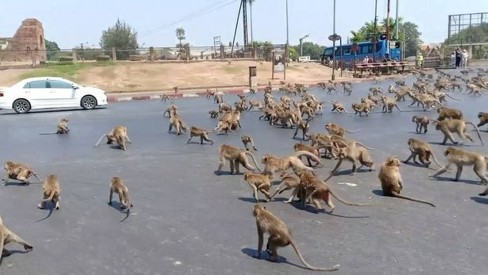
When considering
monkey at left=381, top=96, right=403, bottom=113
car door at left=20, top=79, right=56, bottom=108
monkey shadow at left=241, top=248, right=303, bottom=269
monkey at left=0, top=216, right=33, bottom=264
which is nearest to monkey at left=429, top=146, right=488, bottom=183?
monkey shadow at left=241, top=248, right=303, bottom=269

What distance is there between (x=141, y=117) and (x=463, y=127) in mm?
12732

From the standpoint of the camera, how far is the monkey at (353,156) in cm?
1018

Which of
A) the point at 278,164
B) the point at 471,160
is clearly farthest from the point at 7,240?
the point at 471,160

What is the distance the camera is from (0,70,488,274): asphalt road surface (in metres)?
5.98

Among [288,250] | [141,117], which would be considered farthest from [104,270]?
[141,117]

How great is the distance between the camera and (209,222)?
24.4 feet

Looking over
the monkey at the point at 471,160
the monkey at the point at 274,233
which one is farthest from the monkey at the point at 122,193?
the monkey at the point at 471,160

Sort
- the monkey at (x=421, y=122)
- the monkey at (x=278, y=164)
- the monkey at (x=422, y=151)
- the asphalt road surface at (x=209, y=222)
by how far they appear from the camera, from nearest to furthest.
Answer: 1. the asphalt road surface at (x=209, y=222)
2. the monkey at (x=278, y=164)
3. the monkey at (x=422, y=151)
4. the monkey at (x=421, y=122)

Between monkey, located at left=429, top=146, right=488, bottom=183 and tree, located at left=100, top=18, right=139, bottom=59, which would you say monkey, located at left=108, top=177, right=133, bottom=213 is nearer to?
monkey, located at left=429, top=146, right=488, bottom=183

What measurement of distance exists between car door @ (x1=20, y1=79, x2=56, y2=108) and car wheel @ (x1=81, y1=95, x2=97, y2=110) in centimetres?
142

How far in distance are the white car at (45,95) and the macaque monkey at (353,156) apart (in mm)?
18816

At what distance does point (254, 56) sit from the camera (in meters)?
59.4

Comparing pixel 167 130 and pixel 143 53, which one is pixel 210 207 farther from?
pixel 143 53

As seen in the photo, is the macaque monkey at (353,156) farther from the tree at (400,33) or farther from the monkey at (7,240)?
the tree at (400,33)
